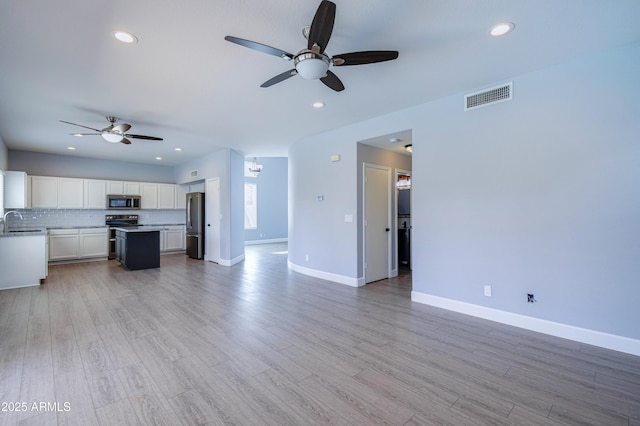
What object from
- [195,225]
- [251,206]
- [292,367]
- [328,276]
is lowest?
[292,367]

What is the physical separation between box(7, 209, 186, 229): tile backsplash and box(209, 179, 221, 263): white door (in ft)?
7.98

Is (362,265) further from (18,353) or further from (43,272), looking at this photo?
(43,272)

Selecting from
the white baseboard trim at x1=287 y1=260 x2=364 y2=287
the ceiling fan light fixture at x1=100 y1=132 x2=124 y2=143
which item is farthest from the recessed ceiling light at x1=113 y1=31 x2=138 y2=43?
the white baseboard trim at x1=287 y1=260 x2=364 y2=287

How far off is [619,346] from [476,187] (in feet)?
6.51

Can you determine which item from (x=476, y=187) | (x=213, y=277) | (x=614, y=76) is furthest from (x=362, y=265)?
(x=614, y=76)

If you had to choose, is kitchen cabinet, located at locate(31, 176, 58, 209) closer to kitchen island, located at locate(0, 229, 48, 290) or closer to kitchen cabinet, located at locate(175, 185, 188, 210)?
kitchen island, located at locate(0, 229, 48, 290)

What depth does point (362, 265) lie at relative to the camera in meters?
5.00

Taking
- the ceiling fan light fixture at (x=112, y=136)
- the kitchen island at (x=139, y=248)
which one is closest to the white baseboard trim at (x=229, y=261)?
the kitchen island at (x=139, y=248)

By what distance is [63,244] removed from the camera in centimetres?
723

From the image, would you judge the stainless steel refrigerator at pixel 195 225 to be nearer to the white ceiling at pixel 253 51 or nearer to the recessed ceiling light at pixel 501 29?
the white ceiling at pixel 253 51

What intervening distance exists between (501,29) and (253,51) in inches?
84.4

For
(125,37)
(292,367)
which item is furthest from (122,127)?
(292,367)

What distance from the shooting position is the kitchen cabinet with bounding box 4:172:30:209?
237 inches

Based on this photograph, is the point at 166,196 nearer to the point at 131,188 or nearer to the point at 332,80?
the point at 131,188
